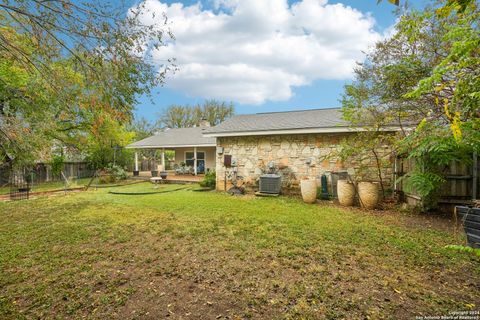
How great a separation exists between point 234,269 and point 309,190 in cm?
498

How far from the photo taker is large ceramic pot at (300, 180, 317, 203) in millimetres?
7457

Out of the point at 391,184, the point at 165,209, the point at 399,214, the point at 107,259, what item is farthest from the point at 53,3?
the point at 391,184

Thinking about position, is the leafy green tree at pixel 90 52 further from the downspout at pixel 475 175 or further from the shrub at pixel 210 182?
the shrub at pixel 210 182

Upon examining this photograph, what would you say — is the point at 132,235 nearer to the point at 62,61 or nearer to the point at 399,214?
the point at 62,61

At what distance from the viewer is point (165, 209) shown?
6918mm

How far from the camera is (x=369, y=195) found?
6.70 meters

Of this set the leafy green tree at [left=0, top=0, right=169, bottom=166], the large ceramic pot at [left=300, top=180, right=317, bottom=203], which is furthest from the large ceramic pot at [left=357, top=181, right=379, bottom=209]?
the leafy green tree at [left=0, top=0, right=169, bottom=166]

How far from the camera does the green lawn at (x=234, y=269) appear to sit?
2.32m

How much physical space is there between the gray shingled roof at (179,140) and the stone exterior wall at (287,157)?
474 centimetres

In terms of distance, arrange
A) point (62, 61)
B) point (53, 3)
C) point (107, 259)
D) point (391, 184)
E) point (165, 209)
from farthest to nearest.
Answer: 1. point (391, 184)
2. point (165, 209)
3. point (62, 61)
4. point (107, 259)
5. point (53, 3)

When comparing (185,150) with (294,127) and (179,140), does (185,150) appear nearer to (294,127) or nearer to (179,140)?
(179,140)

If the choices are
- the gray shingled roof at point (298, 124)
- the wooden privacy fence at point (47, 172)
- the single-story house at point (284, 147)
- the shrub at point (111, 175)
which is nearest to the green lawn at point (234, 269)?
the single-story house at point (284, 147)

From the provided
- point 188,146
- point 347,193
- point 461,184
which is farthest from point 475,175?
point 188,146

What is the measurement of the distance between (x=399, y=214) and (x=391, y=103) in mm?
3080
